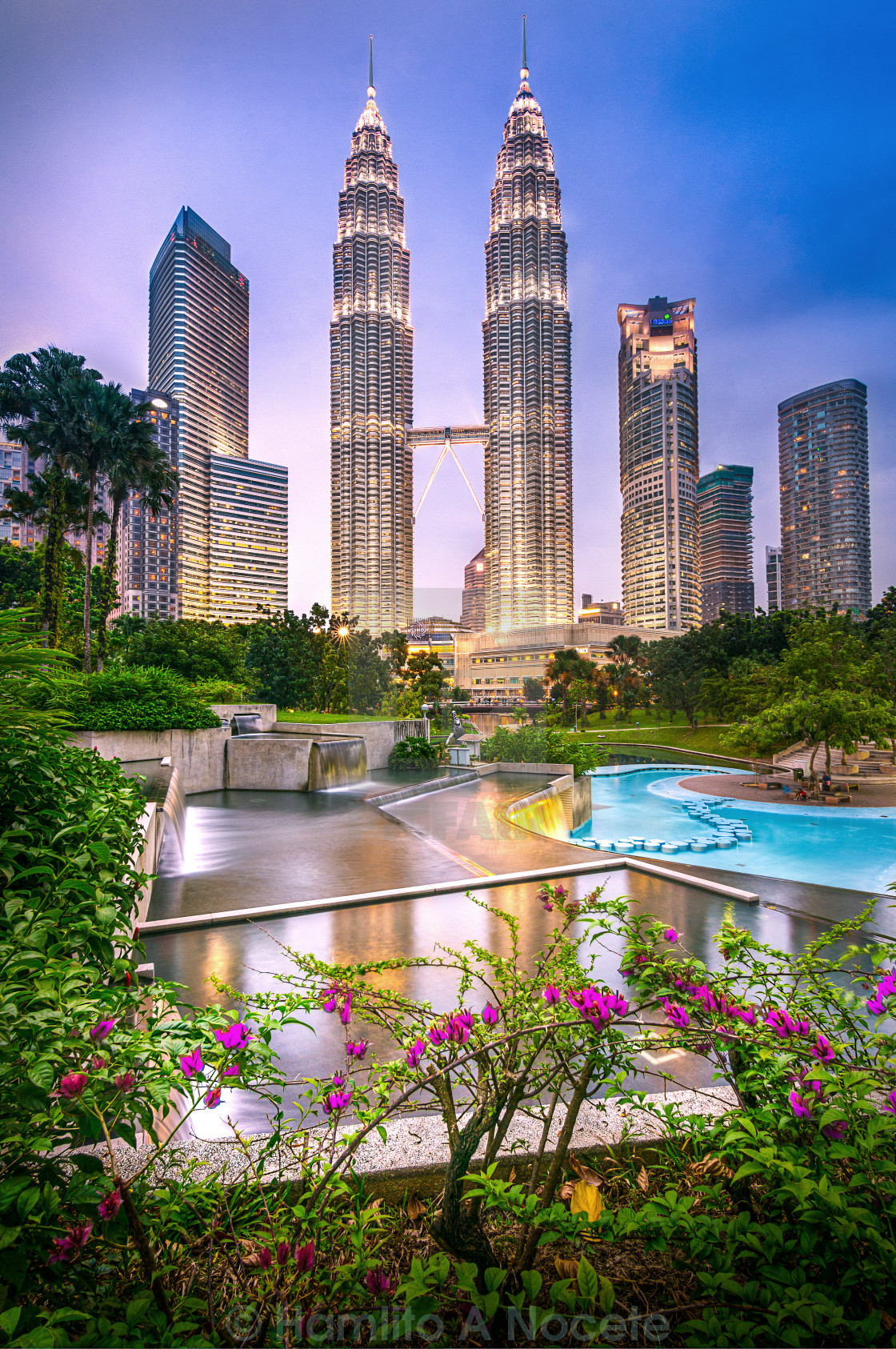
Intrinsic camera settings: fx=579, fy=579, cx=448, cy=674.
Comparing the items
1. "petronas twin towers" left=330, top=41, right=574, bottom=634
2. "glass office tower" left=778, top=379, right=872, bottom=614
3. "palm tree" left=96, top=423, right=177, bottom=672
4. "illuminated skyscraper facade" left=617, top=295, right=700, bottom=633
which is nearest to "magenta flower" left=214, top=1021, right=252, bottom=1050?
"palm tree" left=96, top=423, right=177, bottom=672

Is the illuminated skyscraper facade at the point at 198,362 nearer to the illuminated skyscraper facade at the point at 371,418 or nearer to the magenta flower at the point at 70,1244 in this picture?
the illuminated skyscraper facade at the point at 371,418

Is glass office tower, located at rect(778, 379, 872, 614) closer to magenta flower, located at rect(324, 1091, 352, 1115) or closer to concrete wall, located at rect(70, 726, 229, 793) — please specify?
concrete wall, located at rect(70, 726, 229, 793)

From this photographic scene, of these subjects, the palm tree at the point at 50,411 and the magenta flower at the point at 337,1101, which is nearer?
the magenta flower at the point at 337,1101

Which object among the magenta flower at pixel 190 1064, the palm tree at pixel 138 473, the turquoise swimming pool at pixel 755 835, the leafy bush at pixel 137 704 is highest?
the palm tree at pixel 138 473

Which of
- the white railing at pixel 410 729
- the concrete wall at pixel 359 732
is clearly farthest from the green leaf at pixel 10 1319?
the white railing at pixel 410 729

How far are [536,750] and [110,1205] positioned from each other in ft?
54.5

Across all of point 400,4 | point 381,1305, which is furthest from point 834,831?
point 400,4

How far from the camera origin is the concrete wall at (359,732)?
1638 centimetres

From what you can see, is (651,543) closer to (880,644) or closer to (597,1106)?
(880,644)

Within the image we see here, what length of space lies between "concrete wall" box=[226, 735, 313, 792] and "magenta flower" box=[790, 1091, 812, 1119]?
471 inches

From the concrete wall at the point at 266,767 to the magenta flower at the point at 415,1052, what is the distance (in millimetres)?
11598

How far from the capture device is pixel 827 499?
128125 mm

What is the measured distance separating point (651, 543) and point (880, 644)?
8224 centimetres

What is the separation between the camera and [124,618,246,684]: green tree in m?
21.8
